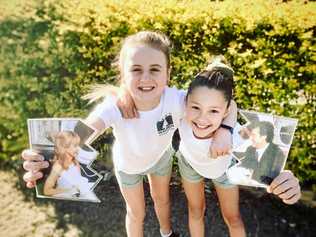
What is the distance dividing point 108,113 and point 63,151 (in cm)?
38

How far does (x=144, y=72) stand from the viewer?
2.78 metres

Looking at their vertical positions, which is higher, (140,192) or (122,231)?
(140,192)

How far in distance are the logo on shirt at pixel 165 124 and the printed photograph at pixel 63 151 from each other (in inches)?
20.4

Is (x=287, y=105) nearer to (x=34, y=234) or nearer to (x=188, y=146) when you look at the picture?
(x=188, y=146)

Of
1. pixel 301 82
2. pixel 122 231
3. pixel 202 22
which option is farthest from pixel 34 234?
pixel 301 82

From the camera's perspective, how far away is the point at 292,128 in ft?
8.76

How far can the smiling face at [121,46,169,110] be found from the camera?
2771 millimetres

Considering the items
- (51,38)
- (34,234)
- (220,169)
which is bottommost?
(34,234)

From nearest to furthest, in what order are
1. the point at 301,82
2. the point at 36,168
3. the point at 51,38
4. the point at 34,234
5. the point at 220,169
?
the point at 36,168 → the point at 220,169 → the point at 301,82 → the point at 34,234 → the point at 51,38

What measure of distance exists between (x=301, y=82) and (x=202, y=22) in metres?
1.01

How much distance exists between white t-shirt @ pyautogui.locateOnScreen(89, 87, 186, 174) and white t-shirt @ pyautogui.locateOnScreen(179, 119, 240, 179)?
4.1 inches

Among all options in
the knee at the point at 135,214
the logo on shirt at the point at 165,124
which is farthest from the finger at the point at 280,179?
the knee at the point at 135,214

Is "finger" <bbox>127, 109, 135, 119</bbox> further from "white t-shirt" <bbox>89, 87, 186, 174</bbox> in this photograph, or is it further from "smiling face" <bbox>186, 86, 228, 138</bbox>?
"smiling face" <bbox>186, 86, 228, 138</bbox>

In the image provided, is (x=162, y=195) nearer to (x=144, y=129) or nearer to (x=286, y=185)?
(x=144, y=129)
